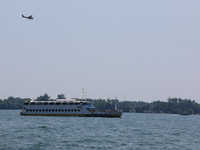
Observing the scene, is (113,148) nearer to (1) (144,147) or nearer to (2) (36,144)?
(1) (144,147)

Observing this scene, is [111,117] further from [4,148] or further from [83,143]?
[4,148]

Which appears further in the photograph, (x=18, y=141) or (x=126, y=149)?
(x=18, y=141)

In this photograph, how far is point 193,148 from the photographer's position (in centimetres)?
4262

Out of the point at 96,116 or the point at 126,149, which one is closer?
the point at 126,149

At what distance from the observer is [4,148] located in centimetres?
3862

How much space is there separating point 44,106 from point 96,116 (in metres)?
24.2

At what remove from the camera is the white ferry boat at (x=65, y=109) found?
122938 millimetres

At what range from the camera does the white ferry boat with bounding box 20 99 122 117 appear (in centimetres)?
12294

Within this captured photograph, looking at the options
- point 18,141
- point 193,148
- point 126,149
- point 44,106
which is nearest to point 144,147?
point 126,149

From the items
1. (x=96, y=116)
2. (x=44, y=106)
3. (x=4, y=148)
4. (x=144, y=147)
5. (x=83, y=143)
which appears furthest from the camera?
(x=44, y=106)

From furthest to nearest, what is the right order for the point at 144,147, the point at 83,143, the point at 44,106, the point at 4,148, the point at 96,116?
1. the point at 44,106
2. the point at 96,116
3. the point at 83,143
4. the point at 144,147
5. the point at 4,148

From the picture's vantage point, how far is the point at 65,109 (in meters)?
126

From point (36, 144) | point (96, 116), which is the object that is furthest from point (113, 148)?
point (96, 116)

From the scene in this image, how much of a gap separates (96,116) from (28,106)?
106 feet
